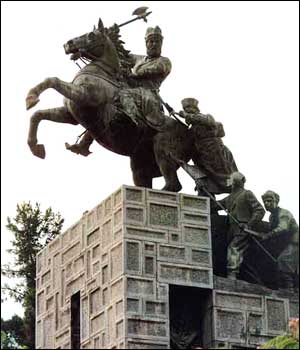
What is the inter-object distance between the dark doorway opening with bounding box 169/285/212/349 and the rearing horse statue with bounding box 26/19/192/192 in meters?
2.02

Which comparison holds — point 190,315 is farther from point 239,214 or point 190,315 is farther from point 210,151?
point 210,151

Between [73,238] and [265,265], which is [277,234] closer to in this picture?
[265,265]

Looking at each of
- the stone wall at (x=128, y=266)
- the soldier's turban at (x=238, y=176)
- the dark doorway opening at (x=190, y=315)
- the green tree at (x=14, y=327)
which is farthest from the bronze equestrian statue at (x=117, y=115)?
the green tree at (x=14, y=327)

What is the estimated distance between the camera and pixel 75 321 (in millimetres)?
26469

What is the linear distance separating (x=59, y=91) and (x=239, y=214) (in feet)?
11.0

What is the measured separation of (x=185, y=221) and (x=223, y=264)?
1.18m

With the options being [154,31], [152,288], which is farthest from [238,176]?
[152,288]

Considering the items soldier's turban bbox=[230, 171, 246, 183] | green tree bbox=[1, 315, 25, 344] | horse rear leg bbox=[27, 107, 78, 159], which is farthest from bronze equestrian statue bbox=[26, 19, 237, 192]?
green tree bbox=[1, 315, 25, 344]

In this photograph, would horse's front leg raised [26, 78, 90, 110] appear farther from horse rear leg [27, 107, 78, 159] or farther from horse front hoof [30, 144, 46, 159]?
horse front hoof [30, 144, 46, 159]

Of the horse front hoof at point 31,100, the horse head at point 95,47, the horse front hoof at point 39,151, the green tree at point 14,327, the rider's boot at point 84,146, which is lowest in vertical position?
the green tree at point 14,327

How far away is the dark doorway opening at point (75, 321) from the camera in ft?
86.3

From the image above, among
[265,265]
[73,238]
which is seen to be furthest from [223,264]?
[73,238]

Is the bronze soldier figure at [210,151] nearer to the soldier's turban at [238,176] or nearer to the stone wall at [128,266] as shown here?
the soldier's turban at [238,176]

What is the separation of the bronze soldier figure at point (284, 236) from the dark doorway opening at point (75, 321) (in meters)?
3.05
